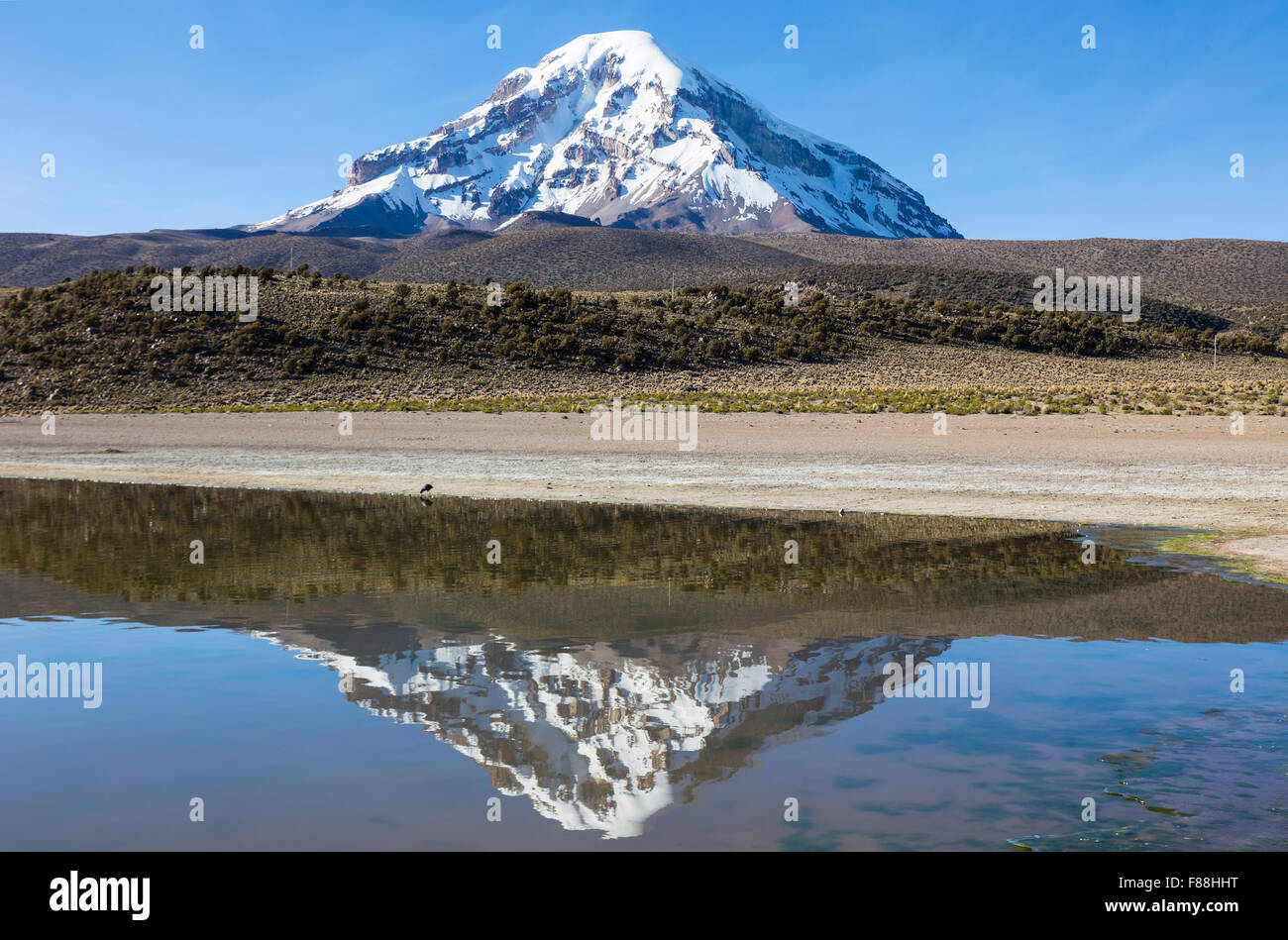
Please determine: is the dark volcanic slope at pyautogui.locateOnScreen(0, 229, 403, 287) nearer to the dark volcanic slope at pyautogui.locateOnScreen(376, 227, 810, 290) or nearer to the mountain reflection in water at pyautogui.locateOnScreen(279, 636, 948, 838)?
the dark volcanic slope at pyautogui.locateOnScreen(376, 227, 810, 290)

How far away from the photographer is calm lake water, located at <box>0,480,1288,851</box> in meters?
5.63

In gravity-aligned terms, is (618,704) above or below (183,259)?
below

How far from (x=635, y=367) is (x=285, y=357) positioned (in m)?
19.8

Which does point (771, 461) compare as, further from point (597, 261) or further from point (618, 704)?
A: point (597, 261)

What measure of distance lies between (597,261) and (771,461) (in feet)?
327

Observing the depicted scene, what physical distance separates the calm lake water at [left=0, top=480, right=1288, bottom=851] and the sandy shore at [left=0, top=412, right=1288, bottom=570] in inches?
235

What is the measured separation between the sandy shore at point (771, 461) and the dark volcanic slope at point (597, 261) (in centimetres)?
6821

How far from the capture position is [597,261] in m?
126

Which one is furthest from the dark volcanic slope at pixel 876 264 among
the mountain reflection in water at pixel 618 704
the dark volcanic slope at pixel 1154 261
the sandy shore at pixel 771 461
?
the mountain reflection in water at pixel 618 704

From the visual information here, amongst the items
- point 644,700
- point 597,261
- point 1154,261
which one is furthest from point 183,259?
point 644,700

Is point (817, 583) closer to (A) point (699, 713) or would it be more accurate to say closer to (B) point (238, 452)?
(A) point (699, 713)

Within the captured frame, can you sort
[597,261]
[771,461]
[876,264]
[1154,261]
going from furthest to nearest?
[597,261] → [1154,261] → [876,264] → [771,461]

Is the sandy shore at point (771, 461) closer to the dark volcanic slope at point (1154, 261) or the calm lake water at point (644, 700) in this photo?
the calm lake water at point (644, 700)
